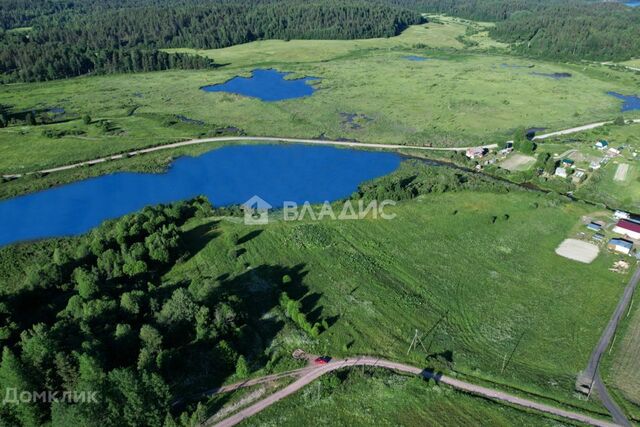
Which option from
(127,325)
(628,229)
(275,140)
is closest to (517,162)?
(628,229)

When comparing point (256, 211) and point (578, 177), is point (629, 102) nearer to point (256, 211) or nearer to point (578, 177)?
point (578, 177)

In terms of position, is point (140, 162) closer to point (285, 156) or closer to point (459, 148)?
point (285, 156)

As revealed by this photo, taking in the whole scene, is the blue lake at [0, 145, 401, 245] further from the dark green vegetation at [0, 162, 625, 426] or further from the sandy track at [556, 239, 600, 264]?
the sandy track at [556, 239, 600, 264]

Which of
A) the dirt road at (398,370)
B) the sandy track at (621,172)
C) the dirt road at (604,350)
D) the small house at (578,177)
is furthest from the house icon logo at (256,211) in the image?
the sandy track at (621,172)

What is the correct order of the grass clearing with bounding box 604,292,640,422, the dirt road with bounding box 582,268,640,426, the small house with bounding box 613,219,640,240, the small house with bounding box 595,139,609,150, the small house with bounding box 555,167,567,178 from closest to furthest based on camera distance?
the dirt road with bounding box 582,268,640,426 < the grass clearing with bounding box 604,292,640,422 < the small house with bounding box 613,219,640,240 < the small house with bounding box 555,167,567,178 < the small house with bounding box 595,139,609,150

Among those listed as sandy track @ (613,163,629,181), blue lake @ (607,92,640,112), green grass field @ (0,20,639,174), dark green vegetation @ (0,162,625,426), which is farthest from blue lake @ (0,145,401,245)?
blue lake @ (607,92,640,112)

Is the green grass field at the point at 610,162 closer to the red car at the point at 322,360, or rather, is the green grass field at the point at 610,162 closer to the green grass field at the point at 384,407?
the green grass field at the point at 384,407
